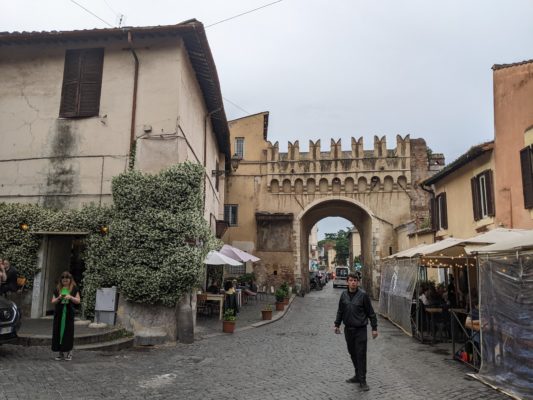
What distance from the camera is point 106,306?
966 cm

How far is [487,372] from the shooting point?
23.2 ft

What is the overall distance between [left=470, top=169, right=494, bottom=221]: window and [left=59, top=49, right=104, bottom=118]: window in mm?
11381

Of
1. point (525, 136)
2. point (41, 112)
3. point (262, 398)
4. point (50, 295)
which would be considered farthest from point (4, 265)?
point (525, 136)

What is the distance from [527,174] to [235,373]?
8756mm

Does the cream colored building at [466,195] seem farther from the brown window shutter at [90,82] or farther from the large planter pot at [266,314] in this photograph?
the brown window shutter at [90,82]

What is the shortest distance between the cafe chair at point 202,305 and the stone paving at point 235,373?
12.6 feet

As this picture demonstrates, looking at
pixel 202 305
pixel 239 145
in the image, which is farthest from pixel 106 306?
pixel 239 145

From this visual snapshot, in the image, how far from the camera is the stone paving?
588 centimetres

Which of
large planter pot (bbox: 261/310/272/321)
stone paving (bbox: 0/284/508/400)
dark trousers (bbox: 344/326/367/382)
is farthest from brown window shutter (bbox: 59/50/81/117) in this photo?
dark trousers (bbox: 344/326/367/382)

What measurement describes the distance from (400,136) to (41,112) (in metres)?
21.9

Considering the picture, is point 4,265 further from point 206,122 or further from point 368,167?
point 368,167

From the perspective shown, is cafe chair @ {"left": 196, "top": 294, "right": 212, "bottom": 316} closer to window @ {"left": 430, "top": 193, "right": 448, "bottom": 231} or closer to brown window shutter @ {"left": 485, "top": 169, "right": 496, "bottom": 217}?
brown window shutter @ {"left": 485, "top": 169, "right": 496, "bottom": 217}

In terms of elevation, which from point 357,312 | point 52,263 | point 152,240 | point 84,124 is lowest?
point 357,312

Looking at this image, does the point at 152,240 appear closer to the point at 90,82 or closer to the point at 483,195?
the point at 90,82
